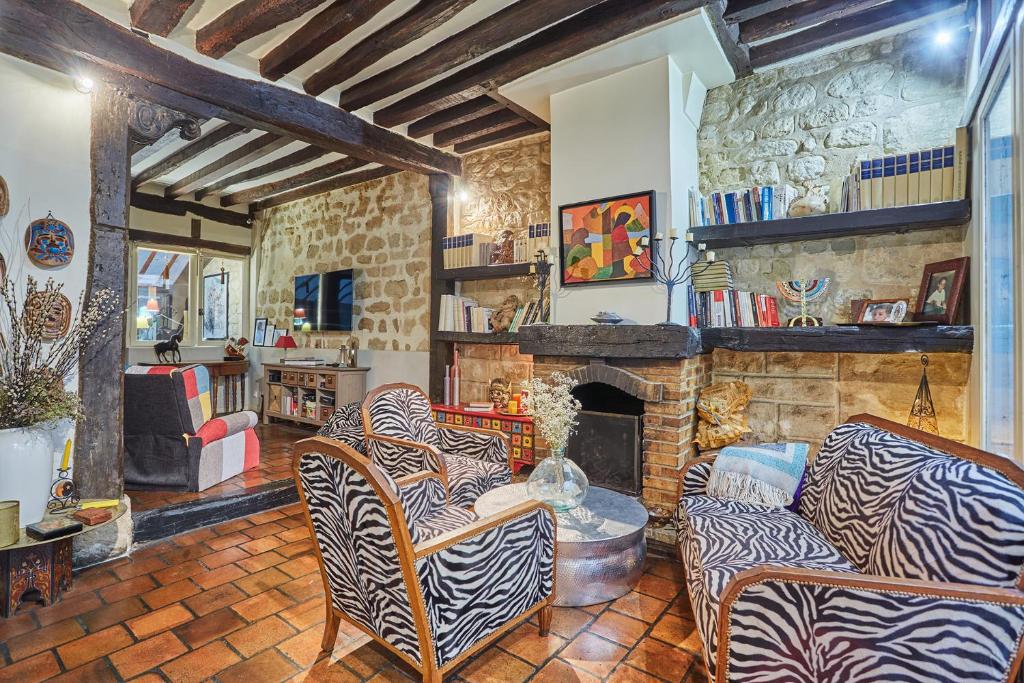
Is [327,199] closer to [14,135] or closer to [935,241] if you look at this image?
[14,135]

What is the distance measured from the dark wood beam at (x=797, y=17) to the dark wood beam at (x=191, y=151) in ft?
11.9

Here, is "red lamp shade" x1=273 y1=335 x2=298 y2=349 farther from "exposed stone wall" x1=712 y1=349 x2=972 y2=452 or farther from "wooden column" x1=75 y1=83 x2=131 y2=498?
"exposed stone wall" x1=712 y1=349 x2=972 y2=452

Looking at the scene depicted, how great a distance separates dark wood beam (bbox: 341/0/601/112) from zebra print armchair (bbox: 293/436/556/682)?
2.45 meters

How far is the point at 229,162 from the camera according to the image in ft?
16.7

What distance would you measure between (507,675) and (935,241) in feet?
10.3

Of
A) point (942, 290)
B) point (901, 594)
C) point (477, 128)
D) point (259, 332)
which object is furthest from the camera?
point (259, 332)

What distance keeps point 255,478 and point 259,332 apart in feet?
12.4

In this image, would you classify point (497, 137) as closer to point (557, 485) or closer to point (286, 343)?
point (557, 485)

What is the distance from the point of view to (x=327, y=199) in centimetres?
627

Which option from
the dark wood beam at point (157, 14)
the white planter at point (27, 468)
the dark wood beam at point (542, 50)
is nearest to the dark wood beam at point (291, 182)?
the dark wood beam at point (542, 50)

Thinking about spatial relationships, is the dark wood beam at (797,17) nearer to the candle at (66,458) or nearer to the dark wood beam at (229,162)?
the dark wood beam at (229,162)

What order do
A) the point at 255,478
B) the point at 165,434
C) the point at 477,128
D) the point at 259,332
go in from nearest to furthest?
1. the point at 165,434
2. the point at 255,478
3. the point at 477,128
4. the point at 259,332

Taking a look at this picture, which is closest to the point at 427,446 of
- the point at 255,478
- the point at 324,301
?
the point at 255,478

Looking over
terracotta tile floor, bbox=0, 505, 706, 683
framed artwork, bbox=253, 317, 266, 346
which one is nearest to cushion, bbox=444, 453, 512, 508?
terracotta tile floor, bbox=0, 505, 706, 683
